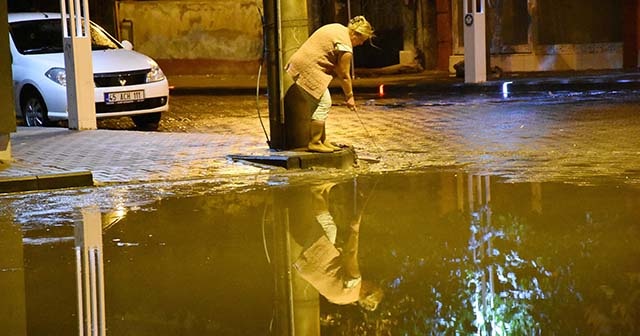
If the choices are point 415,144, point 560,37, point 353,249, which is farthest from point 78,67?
point 560,37

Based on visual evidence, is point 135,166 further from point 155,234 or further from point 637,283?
point 637,283

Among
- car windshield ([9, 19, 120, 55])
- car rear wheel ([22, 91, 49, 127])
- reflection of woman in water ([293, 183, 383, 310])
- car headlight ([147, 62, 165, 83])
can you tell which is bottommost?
reflection of woman in water ([293, 183, 383, 310])

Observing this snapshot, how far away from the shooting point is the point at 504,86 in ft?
72.0

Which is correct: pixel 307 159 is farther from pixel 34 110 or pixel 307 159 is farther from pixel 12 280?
pixel 34 110

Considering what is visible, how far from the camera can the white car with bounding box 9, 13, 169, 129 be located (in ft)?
55.7

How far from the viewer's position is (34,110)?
691 inches

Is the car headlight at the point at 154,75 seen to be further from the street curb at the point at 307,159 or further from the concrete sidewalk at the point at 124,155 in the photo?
the street curb at the point at 307,159

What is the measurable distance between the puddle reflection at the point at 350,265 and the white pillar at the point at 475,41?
11.9m

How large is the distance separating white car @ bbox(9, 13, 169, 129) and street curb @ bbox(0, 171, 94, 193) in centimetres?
562

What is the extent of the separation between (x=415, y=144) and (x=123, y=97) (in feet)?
16.0

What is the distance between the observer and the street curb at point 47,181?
11.3 metres

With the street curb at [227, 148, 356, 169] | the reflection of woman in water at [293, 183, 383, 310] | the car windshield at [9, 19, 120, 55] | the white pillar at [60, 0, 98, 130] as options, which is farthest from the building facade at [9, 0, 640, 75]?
the reflection of woman in water at [293, 183, 383, 310]

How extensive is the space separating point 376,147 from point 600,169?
123 inches

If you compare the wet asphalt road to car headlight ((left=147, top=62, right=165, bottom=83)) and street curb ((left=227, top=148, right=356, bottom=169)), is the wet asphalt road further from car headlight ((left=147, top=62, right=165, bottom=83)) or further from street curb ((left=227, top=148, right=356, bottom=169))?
car headlight ((left=147, top=62, right=165, bottom=83))
